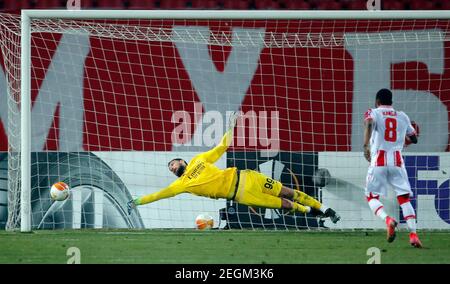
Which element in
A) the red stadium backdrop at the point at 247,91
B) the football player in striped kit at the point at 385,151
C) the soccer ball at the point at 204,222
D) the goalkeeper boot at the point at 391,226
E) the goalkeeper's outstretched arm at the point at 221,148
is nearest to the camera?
the goalkeeper boot at the point at 391,226

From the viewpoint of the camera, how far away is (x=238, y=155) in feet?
45.9

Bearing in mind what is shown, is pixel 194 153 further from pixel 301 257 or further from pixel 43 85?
pixel 301 257

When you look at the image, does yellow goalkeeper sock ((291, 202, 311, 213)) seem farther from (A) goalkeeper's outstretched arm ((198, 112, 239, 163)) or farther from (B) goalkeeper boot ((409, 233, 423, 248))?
(B) goalkeeper boot ((409, 233, 423, 248))

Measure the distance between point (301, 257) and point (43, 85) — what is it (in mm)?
5997

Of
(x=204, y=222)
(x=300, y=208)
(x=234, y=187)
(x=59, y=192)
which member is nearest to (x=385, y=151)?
(x=300, y=208)

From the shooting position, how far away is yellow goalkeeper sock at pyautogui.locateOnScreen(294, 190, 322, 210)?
42.1 ft

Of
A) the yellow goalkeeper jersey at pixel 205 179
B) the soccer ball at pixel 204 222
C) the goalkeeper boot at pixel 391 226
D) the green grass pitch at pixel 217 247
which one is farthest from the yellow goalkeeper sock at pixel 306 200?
the goalkeeper boot at pixel 391 226

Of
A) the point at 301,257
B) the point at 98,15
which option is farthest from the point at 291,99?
the point at 301,257

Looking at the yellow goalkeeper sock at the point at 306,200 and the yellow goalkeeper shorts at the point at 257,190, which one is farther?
the yellow goalkeeper sock at the point at 306,200

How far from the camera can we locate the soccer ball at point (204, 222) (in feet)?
43.5

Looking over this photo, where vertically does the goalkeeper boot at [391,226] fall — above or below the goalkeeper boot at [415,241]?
above

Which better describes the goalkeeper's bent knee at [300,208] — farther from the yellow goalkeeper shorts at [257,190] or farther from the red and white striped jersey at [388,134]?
the red and white striped jersey at [388,134]

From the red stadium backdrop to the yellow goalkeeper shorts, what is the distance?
1.31 meters

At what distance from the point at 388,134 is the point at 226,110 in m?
3.75
